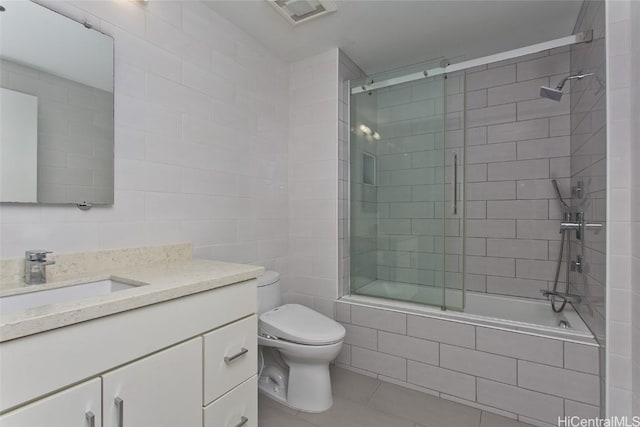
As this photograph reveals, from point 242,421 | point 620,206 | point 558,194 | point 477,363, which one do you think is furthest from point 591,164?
point 242,421

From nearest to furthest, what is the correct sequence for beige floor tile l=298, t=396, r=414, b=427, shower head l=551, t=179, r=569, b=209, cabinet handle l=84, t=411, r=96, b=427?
cabinet handle l=84, t=411, r=96, b=427 < beige floor tile l=298, t=396, r=414, b=427 < shower head l=551, t=179, r=569, b=209

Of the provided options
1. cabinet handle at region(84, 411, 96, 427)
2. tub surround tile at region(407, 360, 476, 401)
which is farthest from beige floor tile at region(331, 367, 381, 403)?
cabinet handle at region(84, 411, 96, 427)

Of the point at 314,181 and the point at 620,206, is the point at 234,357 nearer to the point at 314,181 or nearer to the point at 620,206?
the point at 314,181

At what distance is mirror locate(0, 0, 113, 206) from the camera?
42.8 inches

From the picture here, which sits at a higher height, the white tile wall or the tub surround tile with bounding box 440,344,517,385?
the white tile wall

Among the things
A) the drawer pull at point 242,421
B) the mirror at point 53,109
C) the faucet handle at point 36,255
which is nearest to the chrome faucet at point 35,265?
the faucet handle at point 36,255

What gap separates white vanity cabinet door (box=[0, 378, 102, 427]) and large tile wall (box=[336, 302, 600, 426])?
5.30 ft

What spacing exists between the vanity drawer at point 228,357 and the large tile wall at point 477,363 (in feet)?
3.40

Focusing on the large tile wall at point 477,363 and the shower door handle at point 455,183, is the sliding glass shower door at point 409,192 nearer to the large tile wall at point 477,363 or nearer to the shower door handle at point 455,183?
the shower door handle at point 455,183

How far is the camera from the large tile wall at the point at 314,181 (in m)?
2.29

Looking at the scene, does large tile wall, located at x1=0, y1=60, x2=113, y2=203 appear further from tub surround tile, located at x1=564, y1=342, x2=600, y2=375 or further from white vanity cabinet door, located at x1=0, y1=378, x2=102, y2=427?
tub surround tile, located at x1=564, y1=342, x2=600, y2=375

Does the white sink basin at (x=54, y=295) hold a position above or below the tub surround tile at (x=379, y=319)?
above

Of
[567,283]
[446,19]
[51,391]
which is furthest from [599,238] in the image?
[51,391]

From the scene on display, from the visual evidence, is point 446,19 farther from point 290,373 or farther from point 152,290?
point 290,373
